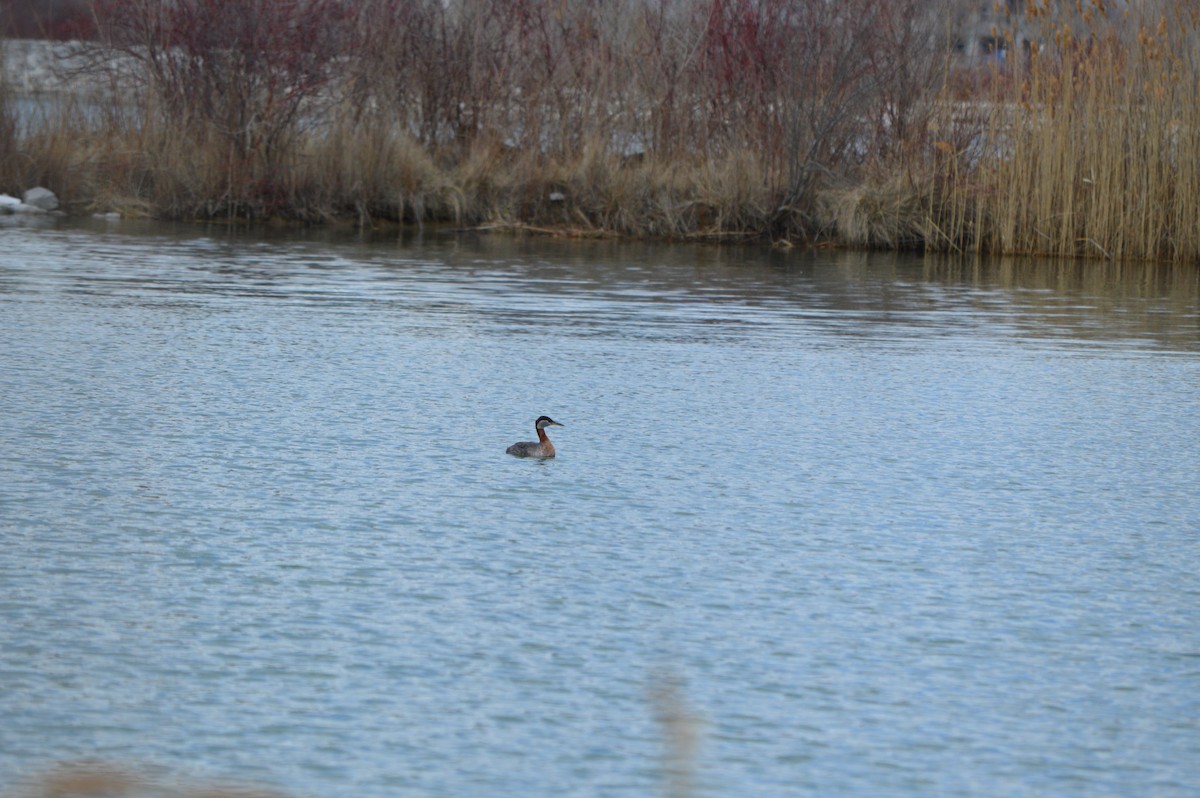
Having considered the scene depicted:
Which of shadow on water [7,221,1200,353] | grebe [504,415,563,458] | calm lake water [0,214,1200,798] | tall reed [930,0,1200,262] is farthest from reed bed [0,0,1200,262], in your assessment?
grebe [504,415,563,458]

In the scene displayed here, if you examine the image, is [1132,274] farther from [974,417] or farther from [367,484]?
[367,484]

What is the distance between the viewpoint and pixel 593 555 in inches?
268

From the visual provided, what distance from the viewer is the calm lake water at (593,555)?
4.86 metres

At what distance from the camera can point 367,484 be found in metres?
7.91

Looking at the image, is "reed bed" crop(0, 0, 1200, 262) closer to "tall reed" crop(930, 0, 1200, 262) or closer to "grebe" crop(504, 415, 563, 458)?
"tall reed" crop(930, 0, 1200, 262)

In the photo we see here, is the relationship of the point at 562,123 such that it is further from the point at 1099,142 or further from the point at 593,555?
the point at 593,555

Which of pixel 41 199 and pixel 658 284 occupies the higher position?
pixel 41 199

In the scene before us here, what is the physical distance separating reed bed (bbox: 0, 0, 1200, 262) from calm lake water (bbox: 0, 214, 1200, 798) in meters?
7.86

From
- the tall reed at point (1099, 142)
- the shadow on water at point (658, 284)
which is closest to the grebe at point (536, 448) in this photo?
the shadow on water at point (658, 284)

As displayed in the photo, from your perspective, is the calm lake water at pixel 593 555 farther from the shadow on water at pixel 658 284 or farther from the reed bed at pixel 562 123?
the reed bed at pixel 562 123

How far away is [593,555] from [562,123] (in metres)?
17.0

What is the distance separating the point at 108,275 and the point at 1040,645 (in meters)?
12.0

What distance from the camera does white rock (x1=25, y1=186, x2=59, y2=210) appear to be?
23.0 m

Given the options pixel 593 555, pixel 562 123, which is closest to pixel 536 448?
pixel 593 555
